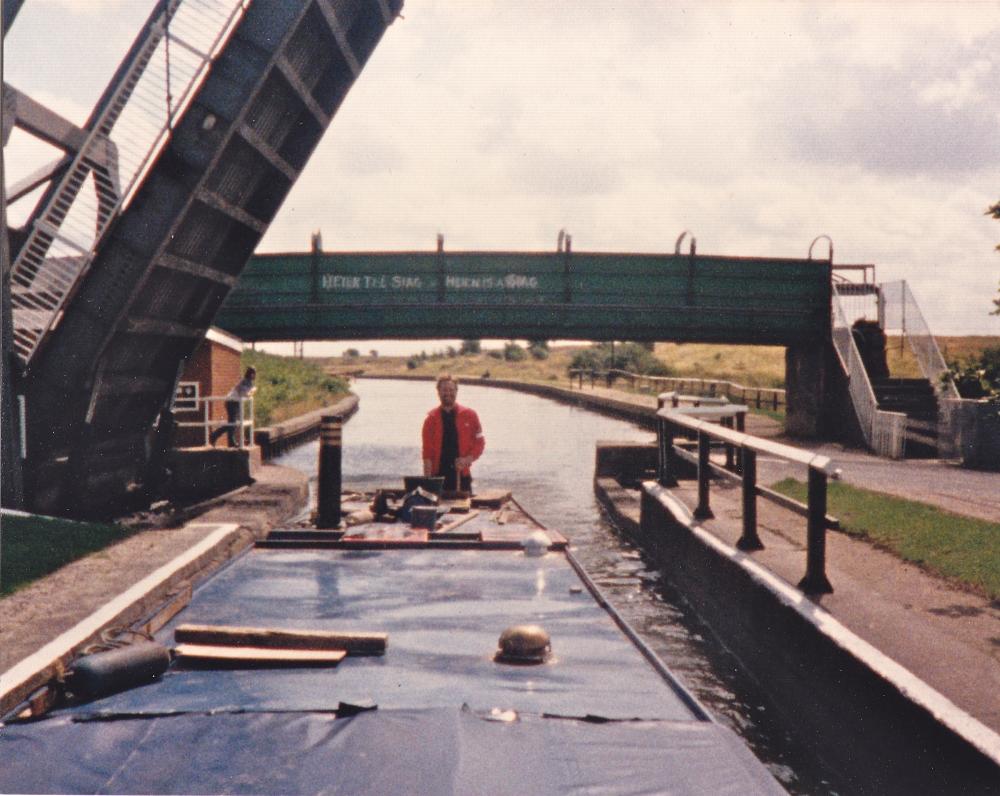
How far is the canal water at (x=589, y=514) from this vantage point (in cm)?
654

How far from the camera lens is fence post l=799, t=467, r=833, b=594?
20.1 ft

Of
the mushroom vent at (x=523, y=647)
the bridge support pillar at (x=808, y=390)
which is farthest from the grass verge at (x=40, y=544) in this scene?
the bridge support pillar at (x=808, y=390)

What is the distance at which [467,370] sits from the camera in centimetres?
11200

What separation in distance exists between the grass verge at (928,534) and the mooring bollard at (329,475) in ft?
16.7

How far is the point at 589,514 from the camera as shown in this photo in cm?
1622

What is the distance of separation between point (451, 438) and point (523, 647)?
230 inches

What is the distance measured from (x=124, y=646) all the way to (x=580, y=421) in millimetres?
34186

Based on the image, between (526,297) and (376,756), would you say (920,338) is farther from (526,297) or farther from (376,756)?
(376,756)

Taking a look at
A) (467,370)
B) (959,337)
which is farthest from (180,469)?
(467,370)

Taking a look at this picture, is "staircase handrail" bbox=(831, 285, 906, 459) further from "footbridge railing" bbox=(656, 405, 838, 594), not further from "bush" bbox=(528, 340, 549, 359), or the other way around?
"bush" bbox=(528, 340, 549, 359)

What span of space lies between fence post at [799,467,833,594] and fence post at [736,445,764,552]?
1.23 m

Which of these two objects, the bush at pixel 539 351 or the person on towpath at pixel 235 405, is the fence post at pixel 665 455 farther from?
the bush at pixel 539 351

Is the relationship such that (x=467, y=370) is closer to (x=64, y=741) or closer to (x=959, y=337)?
(x=959, y=337)

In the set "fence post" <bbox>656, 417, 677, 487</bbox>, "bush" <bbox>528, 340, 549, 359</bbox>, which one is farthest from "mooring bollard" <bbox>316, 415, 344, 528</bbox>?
"bush" <bbox>528, 340, 549, 359</bbox>
